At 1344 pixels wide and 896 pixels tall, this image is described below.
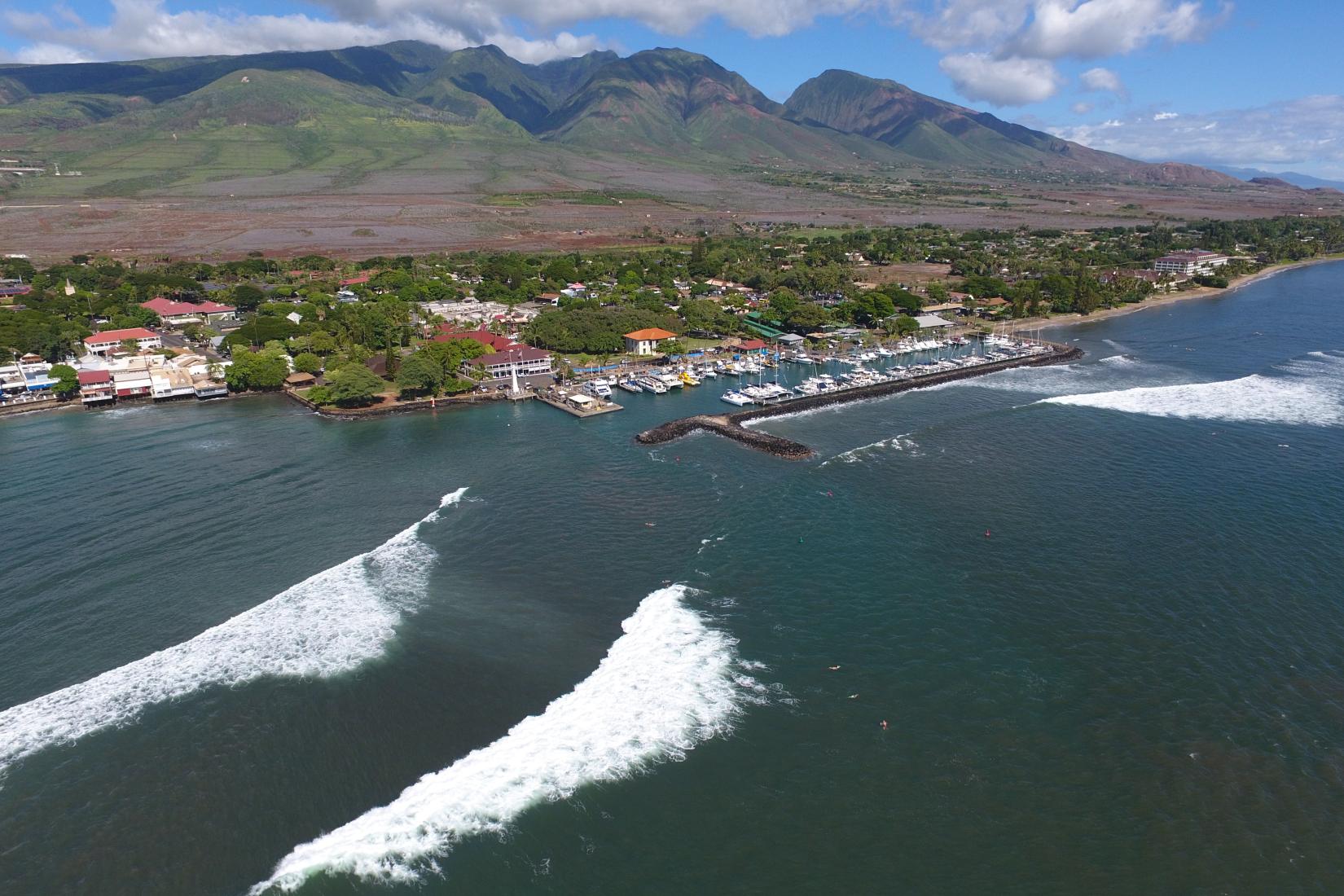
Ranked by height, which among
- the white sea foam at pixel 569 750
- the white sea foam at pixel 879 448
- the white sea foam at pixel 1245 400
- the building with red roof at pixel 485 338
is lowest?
the white sea foam at pixel 569 750

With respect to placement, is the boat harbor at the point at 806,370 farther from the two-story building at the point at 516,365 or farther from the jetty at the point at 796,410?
the two-story building at the point at 516,365

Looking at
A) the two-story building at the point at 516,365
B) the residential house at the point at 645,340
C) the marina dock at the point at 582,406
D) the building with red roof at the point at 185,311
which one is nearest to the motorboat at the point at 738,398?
the marina dock at the point at 582,406

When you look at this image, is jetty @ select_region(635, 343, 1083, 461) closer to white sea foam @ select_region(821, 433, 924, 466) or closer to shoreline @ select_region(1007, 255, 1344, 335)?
white sea foam @ select_region(821, 433, 924, 466)

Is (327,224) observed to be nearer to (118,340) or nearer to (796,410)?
(118,340)

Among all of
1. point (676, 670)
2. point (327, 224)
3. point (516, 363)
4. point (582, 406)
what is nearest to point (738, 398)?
point (582, 406)

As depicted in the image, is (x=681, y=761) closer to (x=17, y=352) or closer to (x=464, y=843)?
(x=464, y=843)

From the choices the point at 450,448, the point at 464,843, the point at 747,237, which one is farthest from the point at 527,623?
the point at 747,237

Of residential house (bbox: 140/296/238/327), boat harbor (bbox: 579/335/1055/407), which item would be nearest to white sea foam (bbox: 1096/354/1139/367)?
boat harbor (bbox: 579/335/1055/407)
